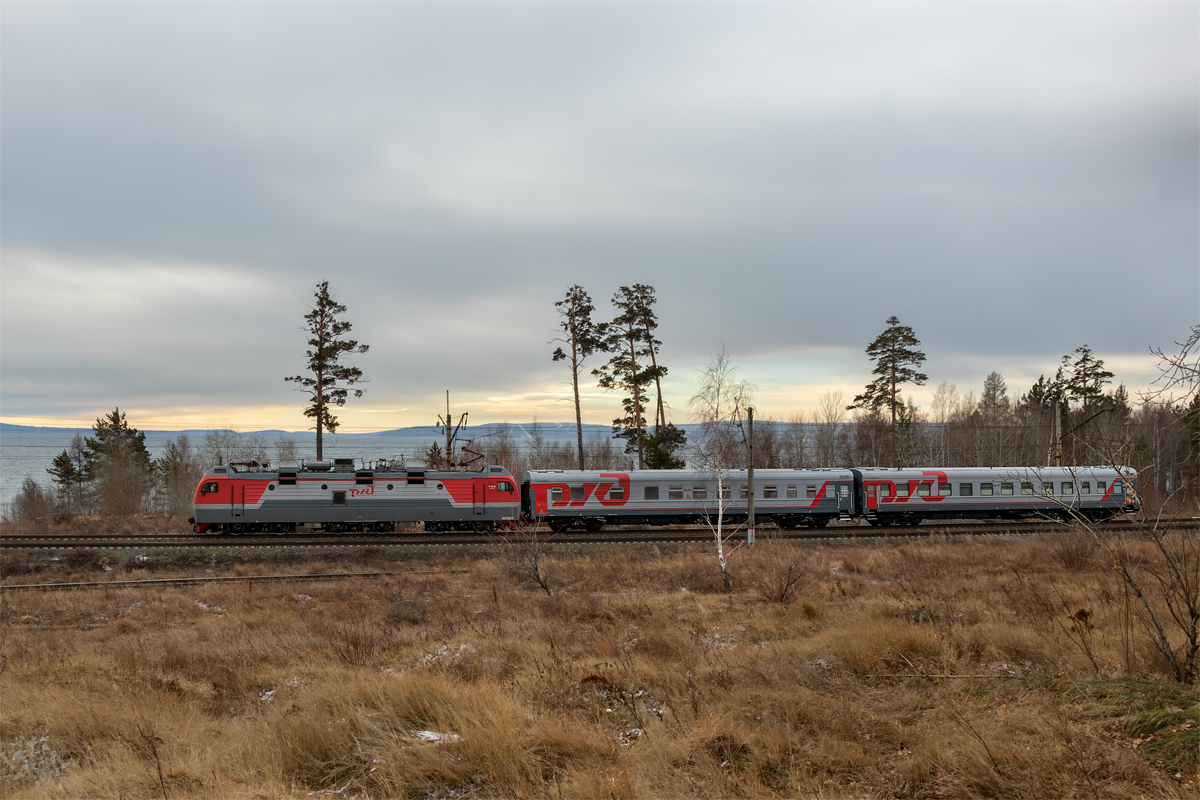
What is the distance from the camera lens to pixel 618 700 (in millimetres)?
8680

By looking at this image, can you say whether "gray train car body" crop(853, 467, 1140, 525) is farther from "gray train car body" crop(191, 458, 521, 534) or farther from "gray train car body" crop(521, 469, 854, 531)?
"gray train car body" crop(191, 458, 521, 534)

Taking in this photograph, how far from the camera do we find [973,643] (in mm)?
10281

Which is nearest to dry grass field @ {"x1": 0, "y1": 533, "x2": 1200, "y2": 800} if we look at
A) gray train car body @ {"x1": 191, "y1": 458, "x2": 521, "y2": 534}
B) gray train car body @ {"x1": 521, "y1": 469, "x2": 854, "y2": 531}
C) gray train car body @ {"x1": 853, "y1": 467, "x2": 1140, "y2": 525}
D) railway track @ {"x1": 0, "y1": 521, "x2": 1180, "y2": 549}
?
railway track @ {"x1": 0, "y1": 521, "x2": 1180, "y2": 549}

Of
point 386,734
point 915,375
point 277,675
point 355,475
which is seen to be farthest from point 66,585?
point 915,375

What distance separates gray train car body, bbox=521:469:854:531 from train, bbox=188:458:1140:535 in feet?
0.15

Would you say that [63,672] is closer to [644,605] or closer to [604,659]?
[604,659]

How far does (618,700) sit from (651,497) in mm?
21020

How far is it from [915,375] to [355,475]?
39.3 metres

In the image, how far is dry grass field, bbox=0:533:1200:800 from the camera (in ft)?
20.1

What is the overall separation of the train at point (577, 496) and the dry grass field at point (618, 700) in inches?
444

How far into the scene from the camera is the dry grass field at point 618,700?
614 centimetres

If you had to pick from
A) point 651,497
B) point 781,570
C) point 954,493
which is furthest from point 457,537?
point 954,493

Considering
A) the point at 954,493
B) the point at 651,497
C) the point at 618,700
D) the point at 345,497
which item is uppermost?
the point at 345,497

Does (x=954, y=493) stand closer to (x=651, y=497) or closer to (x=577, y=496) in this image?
(x=651, y=497)
